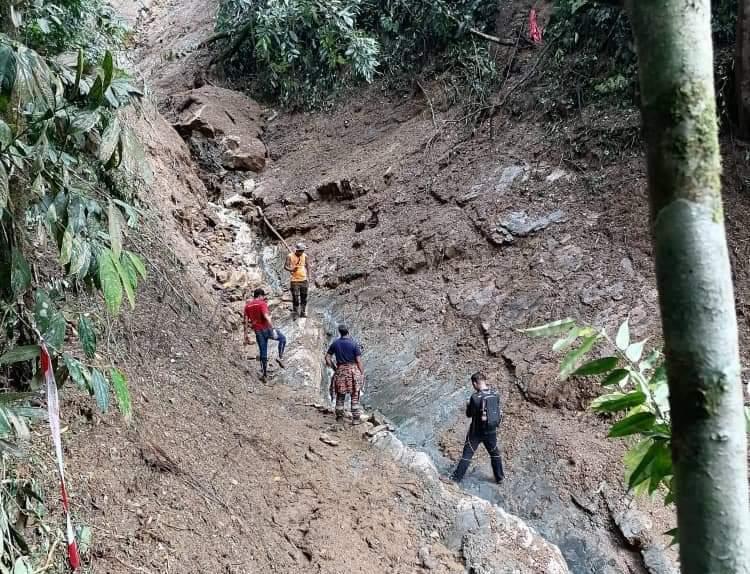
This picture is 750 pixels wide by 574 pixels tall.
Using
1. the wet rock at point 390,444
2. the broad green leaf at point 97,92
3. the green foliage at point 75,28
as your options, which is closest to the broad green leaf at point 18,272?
the broad green leaf at point 97,92

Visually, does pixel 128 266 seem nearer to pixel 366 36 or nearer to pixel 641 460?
pixel 641 460

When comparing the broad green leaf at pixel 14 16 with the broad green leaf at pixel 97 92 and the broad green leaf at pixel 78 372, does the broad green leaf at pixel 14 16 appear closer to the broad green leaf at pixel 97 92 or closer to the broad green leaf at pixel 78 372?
the broad green leaf at pixel 97 92

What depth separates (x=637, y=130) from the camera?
8773 millimetres

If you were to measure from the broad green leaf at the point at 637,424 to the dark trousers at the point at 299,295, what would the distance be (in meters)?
8.13

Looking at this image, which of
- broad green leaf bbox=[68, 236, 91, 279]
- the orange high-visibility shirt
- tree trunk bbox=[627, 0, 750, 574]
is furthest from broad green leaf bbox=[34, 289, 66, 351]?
the orange high-visibility shirt

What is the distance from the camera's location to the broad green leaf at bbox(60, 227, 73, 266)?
6.95 feet

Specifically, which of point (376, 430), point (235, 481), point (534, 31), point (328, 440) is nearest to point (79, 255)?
point (235, 481)

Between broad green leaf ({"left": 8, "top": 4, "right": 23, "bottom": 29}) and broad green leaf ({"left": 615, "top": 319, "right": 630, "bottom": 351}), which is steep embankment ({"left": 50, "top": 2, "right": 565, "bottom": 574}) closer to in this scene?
broad green leaf ({"left": 8, "top": 4, "right": 23, "bottom": 29})

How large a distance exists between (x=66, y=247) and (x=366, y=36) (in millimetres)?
10887

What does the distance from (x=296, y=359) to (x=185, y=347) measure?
1985mm

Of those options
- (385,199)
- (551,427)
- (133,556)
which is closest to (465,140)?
(385,199)

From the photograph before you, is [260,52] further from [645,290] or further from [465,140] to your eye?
[645,290]

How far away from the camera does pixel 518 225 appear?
30.2ft

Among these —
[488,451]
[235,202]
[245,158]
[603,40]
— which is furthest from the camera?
[245,158]
